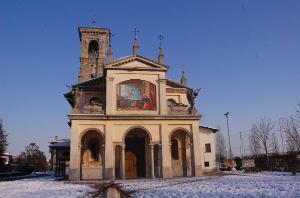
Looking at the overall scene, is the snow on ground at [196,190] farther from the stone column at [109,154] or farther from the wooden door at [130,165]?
the wooden door at [130,165]

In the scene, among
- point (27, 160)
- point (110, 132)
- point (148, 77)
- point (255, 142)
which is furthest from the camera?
point (27, 160)

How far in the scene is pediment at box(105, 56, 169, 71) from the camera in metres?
32.5

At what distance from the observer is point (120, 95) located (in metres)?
31.4

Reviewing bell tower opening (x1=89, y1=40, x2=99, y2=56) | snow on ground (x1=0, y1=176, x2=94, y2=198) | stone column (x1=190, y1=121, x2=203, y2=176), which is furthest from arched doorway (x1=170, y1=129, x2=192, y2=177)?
bell tower opening (x1=89, y1=40, x2=99, y2=56)

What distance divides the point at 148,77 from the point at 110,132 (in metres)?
7.08

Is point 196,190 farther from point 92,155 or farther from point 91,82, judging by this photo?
point 91,82

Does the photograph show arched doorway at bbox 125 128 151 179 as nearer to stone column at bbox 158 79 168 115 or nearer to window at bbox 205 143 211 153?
stone column at bbox 158 79 168 115

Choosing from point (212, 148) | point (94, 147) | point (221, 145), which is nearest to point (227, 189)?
point (94, 147)

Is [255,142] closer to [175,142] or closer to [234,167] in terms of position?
[234,167]

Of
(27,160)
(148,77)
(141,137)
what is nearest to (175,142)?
(141,137)

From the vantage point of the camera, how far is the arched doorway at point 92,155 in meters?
30.7

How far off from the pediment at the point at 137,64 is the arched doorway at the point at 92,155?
24.2 ft

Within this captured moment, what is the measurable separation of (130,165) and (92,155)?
4.11 metres

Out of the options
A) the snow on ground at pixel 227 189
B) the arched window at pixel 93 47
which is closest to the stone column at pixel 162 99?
the snow on ground at pixel 227 189
